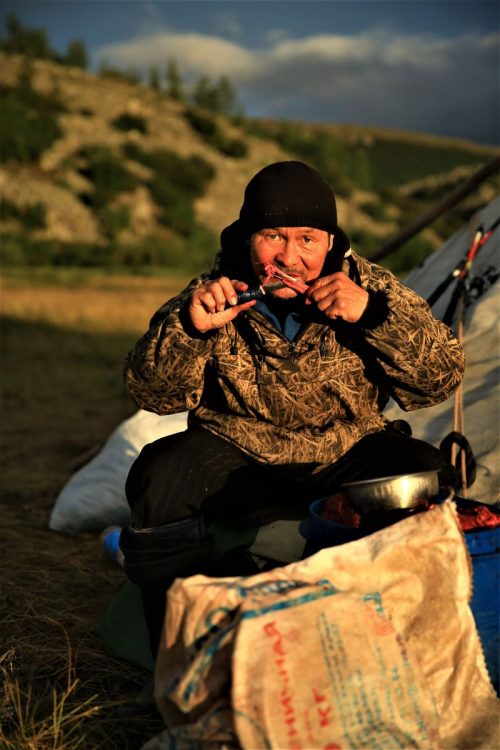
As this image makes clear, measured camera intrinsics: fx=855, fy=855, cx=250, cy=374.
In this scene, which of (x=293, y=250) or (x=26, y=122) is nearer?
(x=293, y=250)

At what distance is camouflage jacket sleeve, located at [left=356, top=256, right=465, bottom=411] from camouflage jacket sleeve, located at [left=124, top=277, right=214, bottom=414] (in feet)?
1.65


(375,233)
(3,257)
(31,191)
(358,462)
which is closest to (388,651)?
(358,462)

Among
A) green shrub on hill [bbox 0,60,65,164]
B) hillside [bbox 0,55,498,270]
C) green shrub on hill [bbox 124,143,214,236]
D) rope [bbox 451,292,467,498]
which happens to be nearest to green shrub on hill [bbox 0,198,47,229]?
hillside [bbox 0,55,498,270]

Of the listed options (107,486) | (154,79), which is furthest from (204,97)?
(107,486)

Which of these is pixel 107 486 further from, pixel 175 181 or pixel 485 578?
pixel 175 181

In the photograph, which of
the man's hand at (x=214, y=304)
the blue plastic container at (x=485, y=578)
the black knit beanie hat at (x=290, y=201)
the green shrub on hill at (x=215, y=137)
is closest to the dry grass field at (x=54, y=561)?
the blue plastic container at (x=485, y=578)

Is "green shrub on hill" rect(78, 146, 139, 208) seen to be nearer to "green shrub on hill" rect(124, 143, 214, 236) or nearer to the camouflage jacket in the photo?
"green shrub on hill" rect(124, 143, 214, 236)

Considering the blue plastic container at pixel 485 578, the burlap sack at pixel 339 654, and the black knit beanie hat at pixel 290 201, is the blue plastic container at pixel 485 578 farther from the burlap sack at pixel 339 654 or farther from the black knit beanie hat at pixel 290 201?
the black knit beanie hat at pixel 290 201

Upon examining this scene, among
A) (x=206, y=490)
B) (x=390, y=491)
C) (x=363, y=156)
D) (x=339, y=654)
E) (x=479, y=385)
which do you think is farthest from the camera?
(x=363, y=156)

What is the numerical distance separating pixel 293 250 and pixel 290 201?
0.48 feet

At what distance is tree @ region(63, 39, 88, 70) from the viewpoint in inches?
2081

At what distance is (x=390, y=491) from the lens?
6.76 ft

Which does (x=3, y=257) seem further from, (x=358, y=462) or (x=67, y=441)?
(x=358, y=462)

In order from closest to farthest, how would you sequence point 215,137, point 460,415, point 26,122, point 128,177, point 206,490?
point 206,490 < point 460,415 < point 128,177 < point 26,122 < point 215,137
